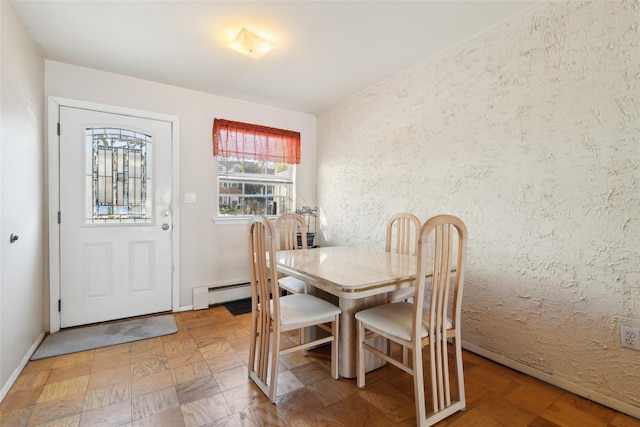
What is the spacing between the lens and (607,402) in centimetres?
162

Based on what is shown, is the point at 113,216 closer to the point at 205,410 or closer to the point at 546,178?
the point at 205,410

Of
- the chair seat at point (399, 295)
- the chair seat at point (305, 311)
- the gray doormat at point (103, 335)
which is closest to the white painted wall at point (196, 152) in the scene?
the gray doormat at point (103, 335)

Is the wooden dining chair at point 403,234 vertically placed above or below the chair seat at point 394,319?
above

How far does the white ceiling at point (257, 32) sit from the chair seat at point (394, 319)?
74.2 inches

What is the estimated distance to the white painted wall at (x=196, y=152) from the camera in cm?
274

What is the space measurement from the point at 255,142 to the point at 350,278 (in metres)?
2.46

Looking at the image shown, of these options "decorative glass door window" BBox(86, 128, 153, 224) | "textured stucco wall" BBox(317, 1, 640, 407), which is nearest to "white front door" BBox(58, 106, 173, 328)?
"decorative glass door window" BBox(86, 128, 153, 224)

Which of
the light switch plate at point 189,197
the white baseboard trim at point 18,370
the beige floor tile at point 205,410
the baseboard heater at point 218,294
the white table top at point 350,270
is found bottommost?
the beige floor tile at point 205,410

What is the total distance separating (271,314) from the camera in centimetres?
171

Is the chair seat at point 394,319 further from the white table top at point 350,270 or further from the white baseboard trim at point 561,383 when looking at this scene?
the white baseboard trim at point 561,383

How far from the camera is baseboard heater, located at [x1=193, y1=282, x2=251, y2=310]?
3156 millimetres

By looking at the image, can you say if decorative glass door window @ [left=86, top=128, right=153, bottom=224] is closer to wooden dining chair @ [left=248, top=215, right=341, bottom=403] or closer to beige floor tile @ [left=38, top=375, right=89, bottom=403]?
beige floor tile @ [left=38, top=375, right=89, bottom=403]

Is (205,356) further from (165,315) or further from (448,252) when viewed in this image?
(448,252)

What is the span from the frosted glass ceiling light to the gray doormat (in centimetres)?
239
